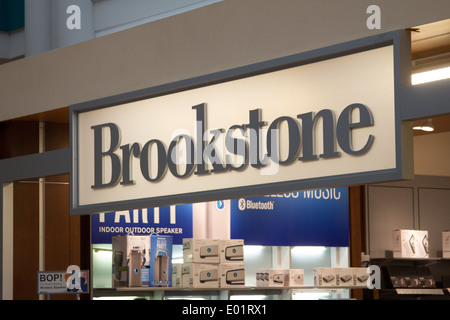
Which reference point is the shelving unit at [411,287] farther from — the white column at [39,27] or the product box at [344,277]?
the white column at [39,27]

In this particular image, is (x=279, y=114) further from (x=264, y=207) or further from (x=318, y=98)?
(x=264, y=207)

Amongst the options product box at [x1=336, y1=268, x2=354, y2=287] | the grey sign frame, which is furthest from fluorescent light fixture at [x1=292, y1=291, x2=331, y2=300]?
the grey sign frame

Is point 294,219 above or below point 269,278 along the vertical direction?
above

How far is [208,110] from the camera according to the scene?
5520 millimetres

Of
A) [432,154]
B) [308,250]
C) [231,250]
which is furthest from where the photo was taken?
[432,154]

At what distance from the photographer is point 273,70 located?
5.09 metres

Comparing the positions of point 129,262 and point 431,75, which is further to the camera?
point 129,262

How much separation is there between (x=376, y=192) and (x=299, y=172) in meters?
5.57

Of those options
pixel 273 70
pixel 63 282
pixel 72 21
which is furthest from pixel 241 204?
pixel 273 70

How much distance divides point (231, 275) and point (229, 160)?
99.7 inches

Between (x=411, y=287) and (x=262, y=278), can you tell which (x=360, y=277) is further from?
(x=411, y=287)

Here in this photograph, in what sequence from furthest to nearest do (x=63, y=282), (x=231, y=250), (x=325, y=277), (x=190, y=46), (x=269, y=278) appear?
A: (x=325, y=277) → (x=269, y=278) → (x=231, y=250) → (x=63, y=282) → (x=190, y=46)

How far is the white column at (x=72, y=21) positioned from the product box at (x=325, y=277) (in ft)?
11.1

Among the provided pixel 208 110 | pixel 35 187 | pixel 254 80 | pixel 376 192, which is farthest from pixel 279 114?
pixel 376 192
